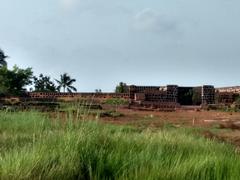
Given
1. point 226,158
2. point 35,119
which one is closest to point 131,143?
point 226,158

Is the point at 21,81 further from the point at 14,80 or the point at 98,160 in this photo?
the point at 98,160

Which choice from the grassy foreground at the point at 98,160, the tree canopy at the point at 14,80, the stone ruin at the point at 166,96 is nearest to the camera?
the grassy foreground at the point at 98,160

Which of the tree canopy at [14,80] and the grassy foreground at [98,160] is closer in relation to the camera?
the grassy foreground at [98,160]

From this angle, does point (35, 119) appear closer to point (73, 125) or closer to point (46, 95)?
point (73, 125)

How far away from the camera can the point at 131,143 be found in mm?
7730

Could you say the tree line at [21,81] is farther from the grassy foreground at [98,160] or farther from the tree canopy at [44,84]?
the grassy foreground at [98,160]

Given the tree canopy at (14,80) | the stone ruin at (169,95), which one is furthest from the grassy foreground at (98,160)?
the tree canopy at (14,80)

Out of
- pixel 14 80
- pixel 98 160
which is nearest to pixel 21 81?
pixel 14 80

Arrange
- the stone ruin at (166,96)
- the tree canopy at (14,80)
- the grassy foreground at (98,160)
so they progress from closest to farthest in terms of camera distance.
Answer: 1. the grassy foreground at (98,160)
2. the stone ruin at (166,96)
3. the tree canopy at (14,80)

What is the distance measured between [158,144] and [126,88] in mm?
23078

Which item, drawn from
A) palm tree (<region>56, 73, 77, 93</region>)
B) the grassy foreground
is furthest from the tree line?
the grassy foreground

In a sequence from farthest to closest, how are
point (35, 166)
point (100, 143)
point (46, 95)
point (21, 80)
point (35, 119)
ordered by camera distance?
point (21, 80) < point (46, 95) < point (35, 119) < point (100, 143) < point (35, 166)

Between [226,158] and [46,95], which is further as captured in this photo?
[46,95]

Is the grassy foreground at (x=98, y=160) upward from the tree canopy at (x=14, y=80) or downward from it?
downward
